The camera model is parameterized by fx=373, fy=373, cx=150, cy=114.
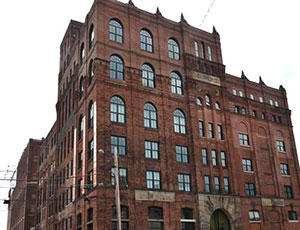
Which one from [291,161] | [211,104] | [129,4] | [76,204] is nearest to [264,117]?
[291,161]

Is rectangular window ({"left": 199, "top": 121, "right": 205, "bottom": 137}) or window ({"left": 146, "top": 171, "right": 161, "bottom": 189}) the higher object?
→ rectangular window ({"left": 199, "top": 121, "right": 205, "bottom": 137})

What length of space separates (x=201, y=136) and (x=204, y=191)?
Result: 6.35 metres

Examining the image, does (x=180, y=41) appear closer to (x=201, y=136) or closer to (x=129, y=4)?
(x=129, y=4)

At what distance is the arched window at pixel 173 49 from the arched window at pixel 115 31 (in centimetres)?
665

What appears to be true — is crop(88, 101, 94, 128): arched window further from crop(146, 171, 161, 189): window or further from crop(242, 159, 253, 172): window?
crop(242, 159, 253, 172): window

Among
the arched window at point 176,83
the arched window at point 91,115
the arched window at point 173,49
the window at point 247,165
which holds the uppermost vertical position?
the arched window at point 173,49

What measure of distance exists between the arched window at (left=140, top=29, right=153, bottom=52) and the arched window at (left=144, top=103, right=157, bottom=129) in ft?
22.9

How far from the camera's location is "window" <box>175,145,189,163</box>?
4019 cm

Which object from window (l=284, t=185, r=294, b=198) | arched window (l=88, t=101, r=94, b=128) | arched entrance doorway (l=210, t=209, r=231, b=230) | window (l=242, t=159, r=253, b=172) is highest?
arched window (l=88, t=101, r=94, b=128)

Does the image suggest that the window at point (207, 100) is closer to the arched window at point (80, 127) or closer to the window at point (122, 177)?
the window at point (122, 177)

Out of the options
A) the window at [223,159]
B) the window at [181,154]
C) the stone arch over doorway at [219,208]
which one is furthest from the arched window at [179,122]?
the stone arch over doorway at [219,208]

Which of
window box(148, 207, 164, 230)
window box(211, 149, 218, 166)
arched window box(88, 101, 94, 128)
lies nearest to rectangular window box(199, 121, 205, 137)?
window box(211, 149, 218, 166)

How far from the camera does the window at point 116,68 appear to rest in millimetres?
39250

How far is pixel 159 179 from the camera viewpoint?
124 feet
